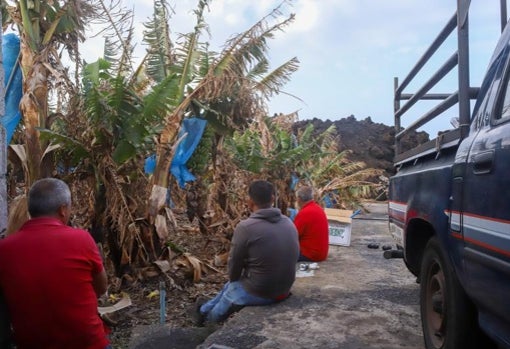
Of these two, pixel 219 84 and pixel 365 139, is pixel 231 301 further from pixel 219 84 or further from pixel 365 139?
pixel 365 139

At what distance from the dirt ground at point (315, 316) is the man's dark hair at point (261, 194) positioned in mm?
1043

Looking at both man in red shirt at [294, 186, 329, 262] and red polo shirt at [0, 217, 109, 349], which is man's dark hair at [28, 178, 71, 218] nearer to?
red polo shirt at [0, 217, 109, 349]

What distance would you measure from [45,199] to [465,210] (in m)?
2.30

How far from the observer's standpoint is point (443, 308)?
118 inches

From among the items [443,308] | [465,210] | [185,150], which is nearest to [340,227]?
[185,150]

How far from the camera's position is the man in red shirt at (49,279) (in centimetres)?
260

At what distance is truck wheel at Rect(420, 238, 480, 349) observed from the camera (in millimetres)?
2754

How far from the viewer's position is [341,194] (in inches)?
560

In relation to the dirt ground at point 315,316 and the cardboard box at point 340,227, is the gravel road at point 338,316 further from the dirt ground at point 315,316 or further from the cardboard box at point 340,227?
the cardboard box at point 340,227

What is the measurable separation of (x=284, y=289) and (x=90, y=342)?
2495 millimetres

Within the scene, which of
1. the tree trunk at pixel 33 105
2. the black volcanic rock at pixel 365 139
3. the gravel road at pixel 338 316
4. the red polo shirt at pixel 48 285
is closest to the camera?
the red polo shirt at pixel 48 285

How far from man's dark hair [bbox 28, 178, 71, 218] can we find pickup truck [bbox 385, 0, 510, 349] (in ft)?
7.34

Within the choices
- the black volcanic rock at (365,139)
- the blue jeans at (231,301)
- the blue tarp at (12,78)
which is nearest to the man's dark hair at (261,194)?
the blue jeans at (231,301)

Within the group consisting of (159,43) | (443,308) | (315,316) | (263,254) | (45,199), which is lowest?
(315,316)
